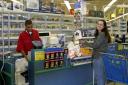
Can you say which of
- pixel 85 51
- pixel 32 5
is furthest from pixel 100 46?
pixel 32 5

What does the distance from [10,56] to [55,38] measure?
3.56 ft

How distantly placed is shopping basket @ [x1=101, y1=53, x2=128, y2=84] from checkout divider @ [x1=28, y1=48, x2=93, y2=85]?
79 centimetres

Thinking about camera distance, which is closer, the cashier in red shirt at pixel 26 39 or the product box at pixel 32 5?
the cashier in red shirt at pixel 26 39

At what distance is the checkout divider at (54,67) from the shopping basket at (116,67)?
2.58 feet

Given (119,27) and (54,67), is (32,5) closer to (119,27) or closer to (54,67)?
(54,67)

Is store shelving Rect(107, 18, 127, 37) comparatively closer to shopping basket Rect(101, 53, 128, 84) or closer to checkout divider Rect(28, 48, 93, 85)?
Result: checkout divider Rect(28, 48, 93, 85)

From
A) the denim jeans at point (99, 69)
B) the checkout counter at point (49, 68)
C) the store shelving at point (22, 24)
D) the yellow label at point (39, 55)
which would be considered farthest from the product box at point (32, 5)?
the denim jeans at point (99, 69)

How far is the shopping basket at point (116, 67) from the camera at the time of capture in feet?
11.8

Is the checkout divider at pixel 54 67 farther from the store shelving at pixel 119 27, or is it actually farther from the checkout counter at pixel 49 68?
the store shelving at pixel 119 27

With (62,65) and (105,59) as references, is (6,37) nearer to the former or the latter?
(62,65)

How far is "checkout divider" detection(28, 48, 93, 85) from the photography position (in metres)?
3.96

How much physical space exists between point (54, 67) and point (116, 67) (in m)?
1.14

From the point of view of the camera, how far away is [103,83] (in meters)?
4.42

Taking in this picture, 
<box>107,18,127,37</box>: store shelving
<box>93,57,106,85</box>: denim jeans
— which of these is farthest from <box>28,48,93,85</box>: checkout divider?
<box>107,18,127,37</box>: store shelving
